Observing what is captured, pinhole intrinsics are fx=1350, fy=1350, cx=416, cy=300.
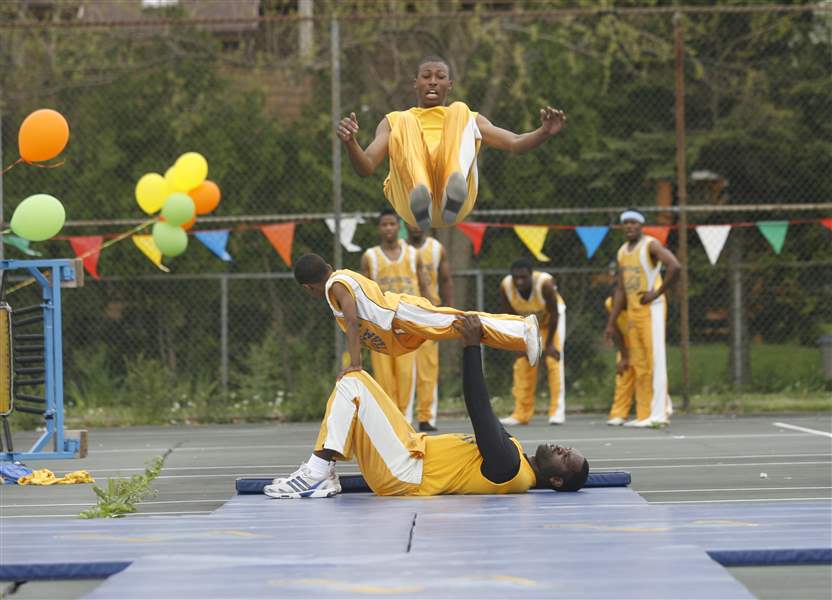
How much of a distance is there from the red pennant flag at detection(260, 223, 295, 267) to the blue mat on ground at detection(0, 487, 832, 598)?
7587mm

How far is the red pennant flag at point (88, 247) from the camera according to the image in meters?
14.3

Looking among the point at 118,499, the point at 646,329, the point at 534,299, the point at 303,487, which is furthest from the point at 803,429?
the point at 118,499

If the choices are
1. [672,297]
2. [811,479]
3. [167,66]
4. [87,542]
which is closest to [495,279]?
[672,297]

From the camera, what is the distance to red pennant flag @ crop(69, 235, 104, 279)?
14.3 meters

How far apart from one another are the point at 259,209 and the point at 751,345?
597 centimetres

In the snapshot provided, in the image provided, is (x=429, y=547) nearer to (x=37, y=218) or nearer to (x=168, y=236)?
(x=37, y=218)

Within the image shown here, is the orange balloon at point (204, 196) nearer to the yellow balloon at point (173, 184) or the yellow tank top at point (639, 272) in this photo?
the yellow balloon at point (173, 184)

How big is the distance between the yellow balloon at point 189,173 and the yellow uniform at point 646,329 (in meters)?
4.19

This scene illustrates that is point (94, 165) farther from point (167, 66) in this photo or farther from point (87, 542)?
point (87, 542)

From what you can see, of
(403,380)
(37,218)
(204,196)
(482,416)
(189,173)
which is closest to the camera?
(482,416)

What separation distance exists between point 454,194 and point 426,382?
5.45 m

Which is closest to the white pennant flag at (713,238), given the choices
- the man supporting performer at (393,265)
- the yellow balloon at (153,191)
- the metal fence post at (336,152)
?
the man supporting performer at (393,265)

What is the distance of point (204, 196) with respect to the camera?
13.3 meters

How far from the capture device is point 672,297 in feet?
51.5
